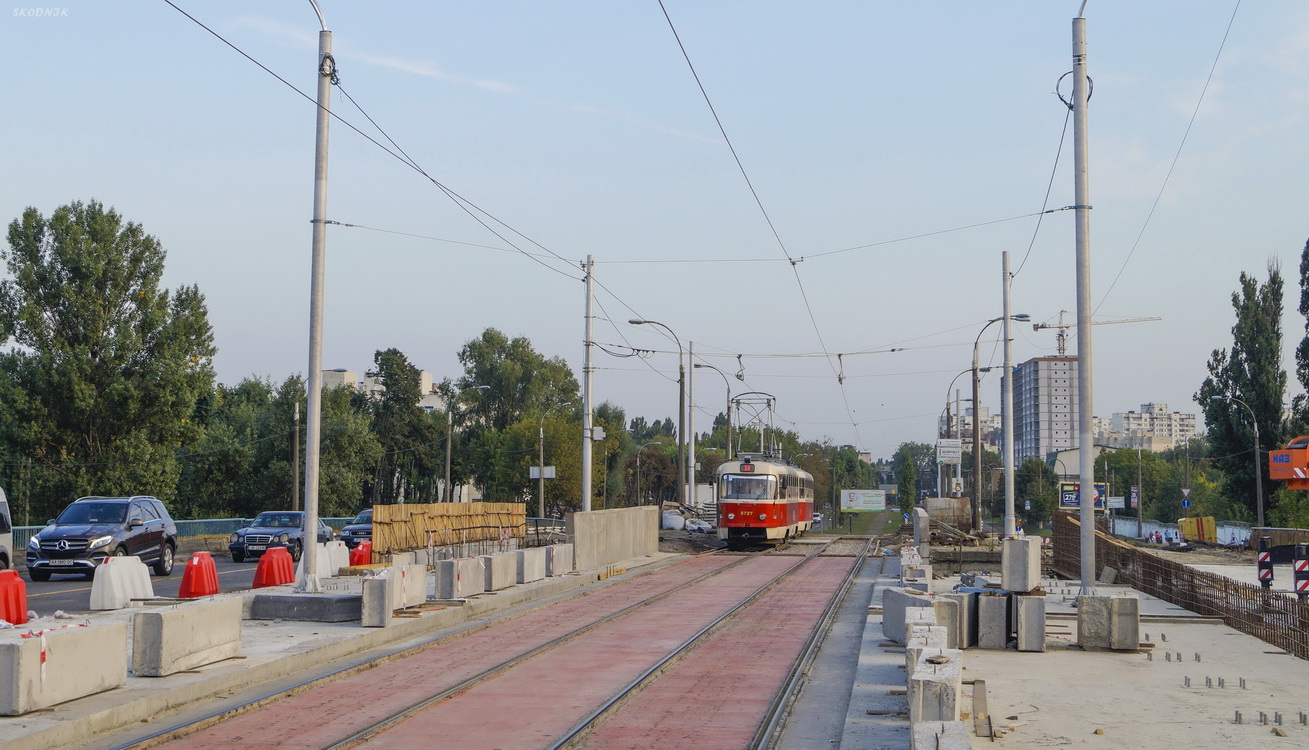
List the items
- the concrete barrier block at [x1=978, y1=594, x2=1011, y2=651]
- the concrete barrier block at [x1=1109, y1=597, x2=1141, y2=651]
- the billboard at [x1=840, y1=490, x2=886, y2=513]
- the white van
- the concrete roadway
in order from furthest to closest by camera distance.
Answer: the billboard at [x1=840, y1=490, x2=886, y2=513], the white van, the concrete roadway, the concrete barrier block at [x1=978, y1=594, x2=1011, y2=651], the concrete barrier block at [x1=1109, y1=597, x2=1141, y2=651]

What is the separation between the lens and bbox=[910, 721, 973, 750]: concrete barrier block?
22.7 feet

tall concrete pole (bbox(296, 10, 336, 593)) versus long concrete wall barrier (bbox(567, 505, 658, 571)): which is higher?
tall concrete pole (bbox(296, 10, 336, 593))

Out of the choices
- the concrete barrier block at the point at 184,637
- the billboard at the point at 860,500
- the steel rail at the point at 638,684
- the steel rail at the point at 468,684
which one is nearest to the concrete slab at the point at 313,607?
the steel rail at the point at 468,684

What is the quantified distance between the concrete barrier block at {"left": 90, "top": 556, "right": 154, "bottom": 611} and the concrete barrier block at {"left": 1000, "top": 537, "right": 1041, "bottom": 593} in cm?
1424

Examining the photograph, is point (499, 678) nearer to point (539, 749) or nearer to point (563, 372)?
point (539, 749)

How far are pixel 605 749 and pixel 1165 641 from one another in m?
9.94

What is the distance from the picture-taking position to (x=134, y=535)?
24.6 metres

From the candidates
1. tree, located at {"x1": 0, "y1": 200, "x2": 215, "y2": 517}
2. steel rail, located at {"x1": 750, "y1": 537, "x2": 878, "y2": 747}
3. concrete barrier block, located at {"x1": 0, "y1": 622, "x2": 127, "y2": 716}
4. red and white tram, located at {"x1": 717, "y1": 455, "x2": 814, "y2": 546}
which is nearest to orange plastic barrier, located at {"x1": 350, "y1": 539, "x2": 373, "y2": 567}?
steel rail, located at {"x1": 750, "y1": 537, "x2": 878, "y2": 747}

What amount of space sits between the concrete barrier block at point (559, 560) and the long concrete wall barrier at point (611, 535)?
63 cm

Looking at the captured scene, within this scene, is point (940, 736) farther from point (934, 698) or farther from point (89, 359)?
point (89, 359)

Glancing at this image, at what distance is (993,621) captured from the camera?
48.2 feet

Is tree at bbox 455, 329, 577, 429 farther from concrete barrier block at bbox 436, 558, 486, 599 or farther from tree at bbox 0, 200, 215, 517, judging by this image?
concrete barrier block at bbox 436, 558, 486, 599

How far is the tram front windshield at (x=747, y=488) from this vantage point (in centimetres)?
4225

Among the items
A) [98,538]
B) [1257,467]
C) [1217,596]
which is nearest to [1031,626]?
[1217,596]
